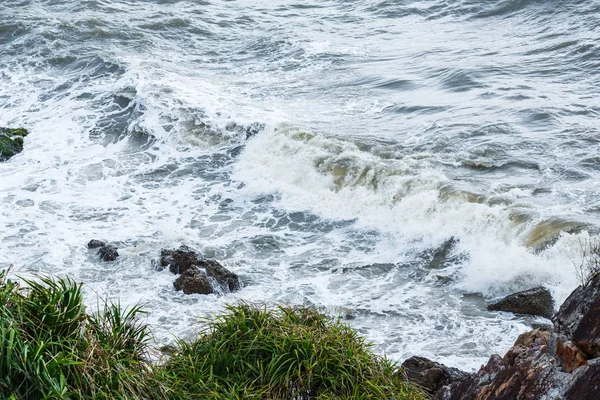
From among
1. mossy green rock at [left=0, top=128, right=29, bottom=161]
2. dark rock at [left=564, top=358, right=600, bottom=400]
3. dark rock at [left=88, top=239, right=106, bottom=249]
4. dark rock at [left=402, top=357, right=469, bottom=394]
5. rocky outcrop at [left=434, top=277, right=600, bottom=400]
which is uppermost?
dark rock at [left=564, top=358, right=600, bottom=400]

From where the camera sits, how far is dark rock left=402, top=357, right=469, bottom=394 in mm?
9078

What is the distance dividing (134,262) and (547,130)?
34.1 ft

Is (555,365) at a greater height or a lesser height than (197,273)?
greater

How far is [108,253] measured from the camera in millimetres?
14234

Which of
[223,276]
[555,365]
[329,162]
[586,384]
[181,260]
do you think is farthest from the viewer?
[329,162]

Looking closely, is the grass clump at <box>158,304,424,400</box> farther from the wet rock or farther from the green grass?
the wet rock

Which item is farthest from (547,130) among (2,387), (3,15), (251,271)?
(3,15)

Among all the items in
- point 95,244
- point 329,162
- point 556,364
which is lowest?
point 329,162

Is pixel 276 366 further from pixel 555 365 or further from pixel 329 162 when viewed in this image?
pixel 329 162

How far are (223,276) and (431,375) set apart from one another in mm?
4908

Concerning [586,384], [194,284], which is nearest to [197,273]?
[194,284]

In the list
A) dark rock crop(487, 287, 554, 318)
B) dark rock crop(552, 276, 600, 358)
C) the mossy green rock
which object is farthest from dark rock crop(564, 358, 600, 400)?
the mossy green rock

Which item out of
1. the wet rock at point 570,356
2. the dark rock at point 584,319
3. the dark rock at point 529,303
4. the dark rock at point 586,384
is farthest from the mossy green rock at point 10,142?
the dark rock at point 586,384

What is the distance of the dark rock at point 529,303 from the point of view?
38.8 feet
